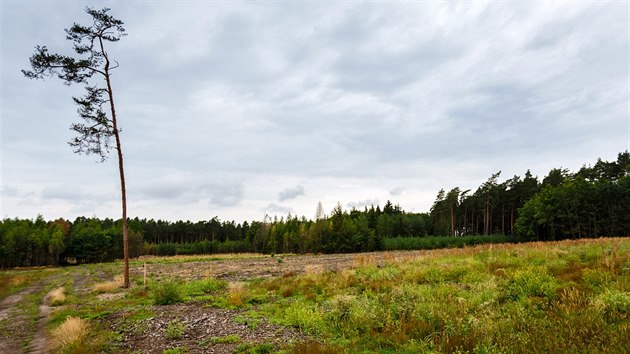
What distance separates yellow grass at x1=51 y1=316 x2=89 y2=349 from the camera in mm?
10310

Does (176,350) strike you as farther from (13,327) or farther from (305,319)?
(13,327)

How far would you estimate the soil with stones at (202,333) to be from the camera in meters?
9.29

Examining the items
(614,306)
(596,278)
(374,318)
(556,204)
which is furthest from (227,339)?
(556,204)

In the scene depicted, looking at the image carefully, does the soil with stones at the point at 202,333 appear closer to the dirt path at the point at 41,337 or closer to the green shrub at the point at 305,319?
the green shrub at the point at 305,319

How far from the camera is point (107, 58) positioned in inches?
952

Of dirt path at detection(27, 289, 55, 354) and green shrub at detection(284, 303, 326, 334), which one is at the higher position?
green shrub at detection(284, 303, 326, 334)

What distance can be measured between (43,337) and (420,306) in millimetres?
12478

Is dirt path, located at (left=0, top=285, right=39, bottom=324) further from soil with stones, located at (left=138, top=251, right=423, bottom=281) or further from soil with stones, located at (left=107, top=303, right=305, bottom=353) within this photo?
soil with stones, located at (left=138, top=251, right=423, bottom=281)

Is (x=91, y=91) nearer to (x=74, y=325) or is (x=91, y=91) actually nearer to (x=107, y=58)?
(x=107, y=58)

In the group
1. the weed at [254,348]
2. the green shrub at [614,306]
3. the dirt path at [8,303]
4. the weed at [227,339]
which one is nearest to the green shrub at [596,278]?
the green shrub at [614,306]

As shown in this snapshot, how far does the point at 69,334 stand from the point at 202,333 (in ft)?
13.6

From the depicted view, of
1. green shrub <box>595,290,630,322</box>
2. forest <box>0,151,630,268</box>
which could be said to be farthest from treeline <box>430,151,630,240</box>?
green shrub <box>595,290,630,322</box>

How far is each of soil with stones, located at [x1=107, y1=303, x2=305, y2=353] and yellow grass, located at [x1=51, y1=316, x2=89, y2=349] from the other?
3.79 feet

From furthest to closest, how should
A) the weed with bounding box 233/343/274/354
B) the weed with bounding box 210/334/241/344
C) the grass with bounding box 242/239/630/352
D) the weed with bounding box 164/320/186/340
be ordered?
the weed with bounding box 164/320/186/340 → the weed with bounding box 210/334/241/344 → the weed with bounding box 233/343/274/354 → the grass with bounding box 242/239/630/352
